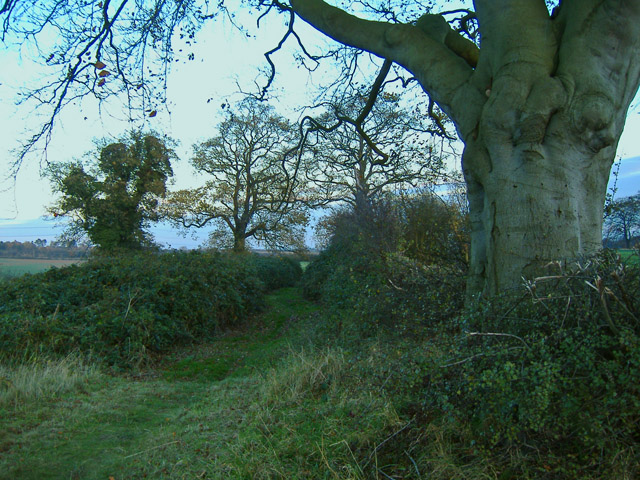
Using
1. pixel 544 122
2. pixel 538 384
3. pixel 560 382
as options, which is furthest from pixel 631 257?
pixel 544 122

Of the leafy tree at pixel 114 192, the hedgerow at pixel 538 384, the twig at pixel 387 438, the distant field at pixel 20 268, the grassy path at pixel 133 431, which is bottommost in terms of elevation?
the grassy path at pixel 133 431

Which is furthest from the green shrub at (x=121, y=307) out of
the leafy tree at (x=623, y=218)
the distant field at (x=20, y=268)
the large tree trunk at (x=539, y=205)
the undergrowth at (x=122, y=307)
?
the leafy tree at (x=623, y=218)

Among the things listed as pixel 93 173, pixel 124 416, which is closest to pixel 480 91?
pixel 124 416

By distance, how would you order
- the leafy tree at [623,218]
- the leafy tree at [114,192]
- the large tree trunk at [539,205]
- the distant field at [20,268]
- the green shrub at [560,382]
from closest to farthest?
the green shrub at [560,382] → the large tree trunk at [539,205] → the leafy tree at [623,218] → the distant field at [20,268] → the leafy tree at [114,192]

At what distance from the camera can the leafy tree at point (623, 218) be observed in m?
7.07

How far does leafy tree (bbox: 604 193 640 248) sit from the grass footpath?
511cm

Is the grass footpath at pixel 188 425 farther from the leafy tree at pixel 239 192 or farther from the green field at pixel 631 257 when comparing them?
the leafy tree at pixel 239 192

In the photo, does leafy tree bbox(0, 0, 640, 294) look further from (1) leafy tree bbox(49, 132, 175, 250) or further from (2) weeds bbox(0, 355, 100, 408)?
(1) leafy tree bbox(49, 132, 175, 250)

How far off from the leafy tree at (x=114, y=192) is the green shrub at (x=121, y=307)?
11026 mm

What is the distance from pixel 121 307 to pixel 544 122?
863cm

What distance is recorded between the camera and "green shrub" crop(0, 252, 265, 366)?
789 centimetres

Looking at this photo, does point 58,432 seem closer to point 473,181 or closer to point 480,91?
point 473,181

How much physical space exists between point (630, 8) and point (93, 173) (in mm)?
23682

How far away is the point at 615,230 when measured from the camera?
7152 mm
